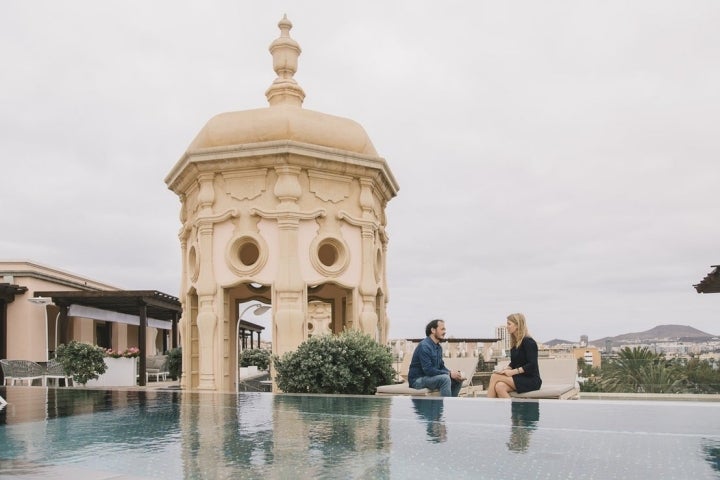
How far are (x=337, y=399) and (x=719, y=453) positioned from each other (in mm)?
6356

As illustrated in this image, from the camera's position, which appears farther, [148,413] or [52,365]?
[52,365]

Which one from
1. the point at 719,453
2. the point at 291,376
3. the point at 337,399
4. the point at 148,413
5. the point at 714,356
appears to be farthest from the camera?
the point at 714,356

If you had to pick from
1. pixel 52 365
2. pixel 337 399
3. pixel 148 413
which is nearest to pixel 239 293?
pixel 52 365

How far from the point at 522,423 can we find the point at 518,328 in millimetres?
3009

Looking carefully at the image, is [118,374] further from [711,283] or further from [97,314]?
[711,283]

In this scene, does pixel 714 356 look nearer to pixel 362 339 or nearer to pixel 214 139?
pixel 362 339

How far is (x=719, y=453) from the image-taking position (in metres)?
5.29

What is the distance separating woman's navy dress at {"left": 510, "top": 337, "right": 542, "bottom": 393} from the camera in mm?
9867

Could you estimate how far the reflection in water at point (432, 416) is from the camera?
6.45 meters

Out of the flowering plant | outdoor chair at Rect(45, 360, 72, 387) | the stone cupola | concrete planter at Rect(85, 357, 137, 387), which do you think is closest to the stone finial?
the stone cupola

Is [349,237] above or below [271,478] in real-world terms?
above

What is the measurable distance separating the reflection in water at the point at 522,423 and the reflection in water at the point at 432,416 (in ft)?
2.06

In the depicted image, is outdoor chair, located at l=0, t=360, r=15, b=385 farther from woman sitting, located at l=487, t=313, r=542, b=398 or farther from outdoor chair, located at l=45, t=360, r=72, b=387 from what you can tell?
woman sitting, located at l=487, t=313, r=542, b=398

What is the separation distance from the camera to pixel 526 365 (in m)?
9.94
